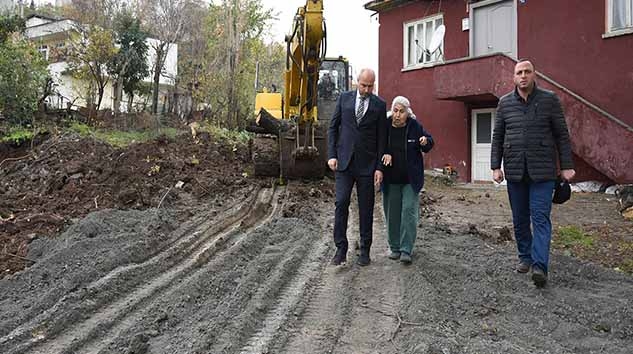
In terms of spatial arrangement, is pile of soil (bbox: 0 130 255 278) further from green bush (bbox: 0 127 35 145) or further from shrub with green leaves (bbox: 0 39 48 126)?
shrub with green leaves (bbox: 0 39 48 126)

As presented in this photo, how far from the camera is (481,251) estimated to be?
6.39 m

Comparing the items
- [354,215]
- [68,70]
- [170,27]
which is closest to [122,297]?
[354,215]

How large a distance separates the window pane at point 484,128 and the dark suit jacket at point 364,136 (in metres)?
10.7

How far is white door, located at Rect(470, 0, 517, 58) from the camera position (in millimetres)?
14930

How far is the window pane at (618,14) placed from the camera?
1234cm

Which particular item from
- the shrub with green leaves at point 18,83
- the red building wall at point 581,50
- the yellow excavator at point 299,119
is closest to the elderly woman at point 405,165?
the yellow excavator at point 299,119

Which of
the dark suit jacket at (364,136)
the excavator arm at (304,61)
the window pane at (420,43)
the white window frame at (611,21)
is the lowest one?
the dark suit jacket at (364,136)

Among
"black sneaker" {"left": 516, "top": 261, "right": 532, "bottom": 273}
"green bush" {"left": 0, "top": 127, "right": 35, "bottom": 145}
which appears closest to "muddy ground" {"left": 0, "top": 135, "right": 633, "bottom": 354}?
"black sneaker" {"left": 516, "top": 261, "right": 532, "bottom": 273}

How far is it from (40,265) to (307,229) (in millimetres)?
3177

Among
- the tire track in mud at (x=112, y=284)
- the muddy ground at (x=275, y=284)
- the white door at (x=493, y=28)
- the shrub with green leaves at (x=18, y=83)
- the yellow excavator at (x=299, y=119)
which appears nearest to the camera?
the muddy ground at (x=275, y=284)

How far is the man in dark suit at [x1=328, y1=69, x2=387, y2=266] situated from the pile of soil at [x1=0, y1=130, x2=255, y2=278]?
3651 mm

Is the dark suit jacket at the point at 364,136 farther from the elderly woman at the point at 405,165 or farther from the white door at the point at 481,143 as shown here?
the white door at the point at 481,143

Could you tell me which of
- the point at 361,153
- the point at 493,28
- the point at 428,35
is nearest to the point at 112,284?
the point at 361,153

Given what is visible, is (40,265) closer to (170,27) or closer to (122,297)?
(122,297)
